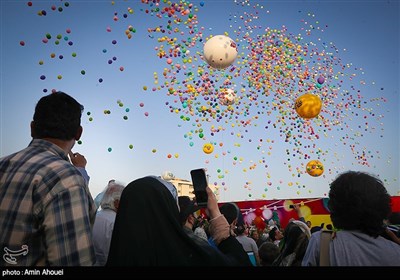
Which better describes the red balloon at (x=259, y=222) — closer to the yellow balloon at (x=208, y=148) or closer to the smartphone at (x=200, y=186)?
the yellow balloon at (x=208, y=148)

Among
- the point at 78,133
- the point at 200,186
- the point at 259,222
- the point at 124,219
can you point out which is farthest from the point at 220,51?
the point at 259,222

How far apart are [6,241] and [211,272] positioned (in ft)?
2.94

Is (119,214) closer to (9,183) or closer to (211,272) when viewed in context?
(9,183)

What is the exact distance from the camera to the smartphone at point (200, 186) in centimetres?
169

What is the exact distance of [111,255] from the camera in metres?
1.51

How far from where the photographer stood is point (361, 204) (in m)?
1.65

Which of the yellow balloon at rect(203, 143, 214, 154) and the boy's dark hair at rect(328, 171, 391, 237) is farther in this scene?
the yellow balloon at rect(203, 143, 214, 154)

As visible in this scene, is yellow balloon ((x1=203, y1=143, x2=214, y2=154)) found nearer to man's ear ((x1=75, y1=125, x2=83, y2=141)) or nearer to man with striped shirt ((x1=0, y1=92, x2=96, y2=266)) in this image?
man's ear ((x1=75, y1=125, x2=83, y2=141))

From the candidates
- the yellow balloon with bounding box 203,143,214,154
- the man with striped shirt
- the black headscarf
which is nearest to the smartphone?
the black headscarf

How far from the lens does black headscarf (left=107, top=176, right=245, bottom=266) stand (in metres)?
1.45

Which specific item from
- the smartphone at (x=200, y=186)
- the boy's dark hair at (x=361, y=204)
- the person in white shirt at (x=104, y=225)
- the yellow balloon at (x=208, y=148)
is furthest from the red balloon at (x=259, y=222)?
the smartphone at (x=200, y=186)

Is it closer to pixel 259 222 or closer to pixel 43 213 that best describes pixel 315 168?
pixel 259 222

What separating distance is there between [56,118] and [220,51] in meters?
5.80

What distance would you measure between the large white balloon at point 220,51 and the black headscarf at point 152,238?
604cm
